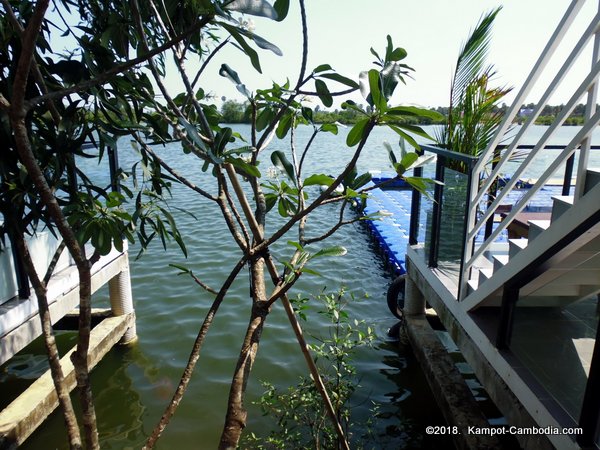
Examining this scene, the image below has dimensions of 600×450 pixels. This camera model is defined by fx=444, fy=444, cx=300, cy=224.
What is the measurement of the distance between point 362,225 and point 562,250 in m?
8.76

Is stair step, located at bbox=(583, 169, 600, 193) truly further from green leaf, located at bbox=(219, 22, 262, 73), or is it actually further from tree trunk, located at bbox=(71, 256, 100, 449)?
tree trunk, located at bbox=(71, 256, 100, 449)

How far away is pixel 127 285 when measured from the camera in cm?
480

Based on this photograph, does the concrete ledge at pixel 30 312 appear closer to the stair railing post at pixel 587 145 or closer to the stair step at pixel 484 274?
the stair step at pixel 484 274

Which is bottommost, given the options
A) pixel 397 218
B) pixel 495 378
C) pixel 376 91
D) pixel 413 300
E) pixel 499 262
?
pixel 397 218

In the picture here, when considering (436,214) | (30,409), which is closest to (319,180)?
(436,214)

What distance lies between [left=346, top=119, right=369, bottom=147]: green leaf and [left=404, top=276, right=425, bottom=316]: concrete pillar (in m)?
3.52

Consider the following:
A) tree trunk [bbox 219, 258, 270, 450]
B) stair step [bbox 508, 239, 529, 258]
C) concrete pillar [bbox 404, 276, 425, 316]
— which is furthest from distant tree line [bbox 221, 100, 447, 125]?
concrete pillar [bbox 404, 276, 425, 316]

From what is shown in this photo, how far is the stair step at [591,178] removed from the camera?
6.84 ft

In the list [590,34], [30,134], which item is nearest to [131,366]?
[30,134]

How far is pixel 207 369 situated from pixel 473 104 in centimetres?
374

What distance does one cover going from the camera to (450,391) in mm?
3379

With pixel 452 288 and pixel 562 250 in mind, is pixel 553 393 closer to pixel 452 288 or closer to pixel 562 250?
pixel 562 250

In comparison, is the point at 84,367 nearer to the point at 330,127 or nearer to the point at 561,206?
the point at 330,127

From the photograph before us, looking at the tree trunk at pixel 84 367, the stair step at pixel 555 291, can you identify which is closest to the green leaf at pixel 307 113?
the tree trunk at pixel 84 367
